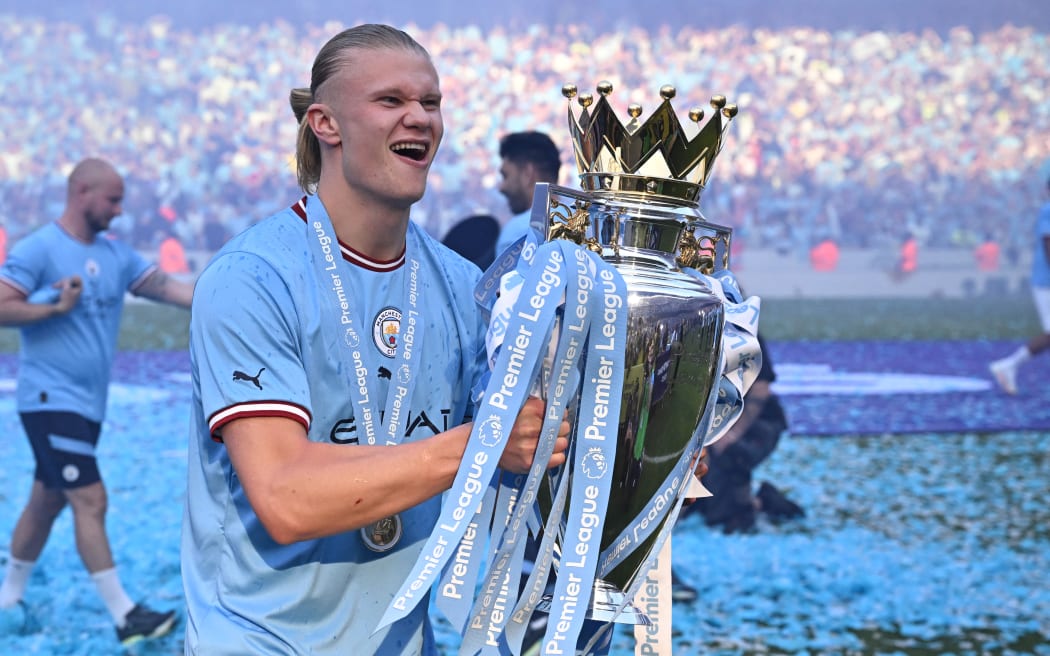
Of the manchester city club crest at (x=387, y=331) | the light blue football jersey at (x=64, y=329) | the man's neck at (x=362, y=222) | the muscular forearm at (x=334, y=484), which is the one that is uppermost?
the man's neck at (x=362, y=222)

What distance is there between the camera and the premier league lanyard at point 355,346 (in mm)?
1893

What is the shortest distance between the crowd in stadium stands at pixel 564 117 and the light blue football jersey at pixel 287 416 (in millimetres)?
10402

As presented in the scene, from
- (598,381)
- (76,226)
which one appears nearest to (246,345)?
(598,381)

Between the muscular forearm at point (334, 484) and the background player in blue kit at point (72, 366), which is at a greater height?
the muscular forearm at point (334, 484)

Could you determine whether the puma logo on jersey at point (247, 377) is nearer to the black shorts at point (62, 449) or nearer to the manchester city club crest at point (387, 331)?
the manchester city club crest at point (387, 331)

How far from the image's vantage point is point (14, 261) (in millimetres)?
5164

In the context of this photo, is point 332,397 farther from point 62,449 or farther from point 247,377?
point 62,449

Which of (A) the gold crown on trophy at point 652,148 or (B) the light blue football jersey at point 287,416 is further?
(A) the gold crown on trophy at point 652,148

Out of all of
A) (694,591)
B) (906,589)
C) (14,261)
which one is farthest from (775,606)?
(14,261)

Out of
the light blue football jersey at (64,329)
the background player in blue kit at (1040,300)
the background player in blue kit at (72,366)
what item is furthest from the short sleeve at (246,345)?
the background player in blue kit at (1040,300)

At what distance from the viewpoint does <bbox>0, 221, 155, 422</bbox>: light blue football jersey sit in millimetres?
5160

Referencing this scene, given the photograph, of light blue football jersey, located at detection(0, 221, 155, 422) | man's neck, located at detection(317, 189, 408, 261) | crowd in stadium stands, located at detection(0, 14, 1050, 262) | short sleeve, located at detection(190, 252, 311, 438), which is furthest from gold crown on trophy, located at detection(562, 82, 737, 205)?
crowd in stadium stands, located at detection(0, 14, 1050, 262)

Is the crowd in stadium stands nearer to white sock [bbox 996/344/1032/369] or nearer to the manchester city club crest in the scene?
white sock [bbox 996/344/1032/369]

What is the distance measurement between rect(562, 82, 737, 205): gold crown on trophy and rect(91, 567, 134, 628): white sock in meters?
3.67
